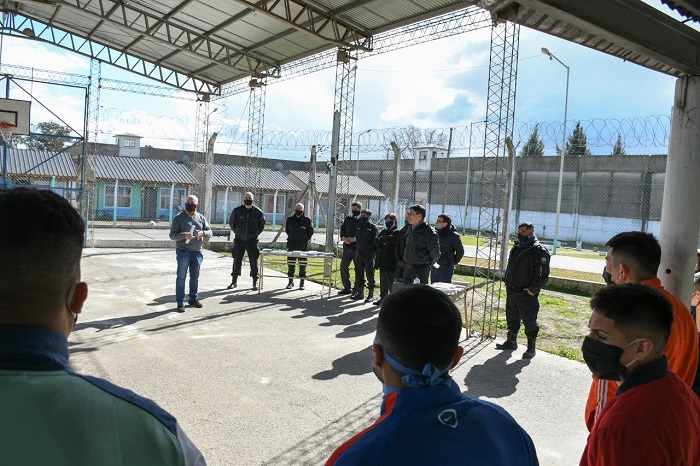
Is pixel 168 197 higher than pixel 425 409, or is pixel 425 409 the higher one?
pixel 168 197

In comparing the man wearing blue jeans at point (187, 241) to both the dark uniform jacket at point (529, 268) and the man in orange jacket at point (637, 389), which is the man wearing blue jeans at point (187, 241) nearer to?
the dark uniform jacket at point (529, 268)

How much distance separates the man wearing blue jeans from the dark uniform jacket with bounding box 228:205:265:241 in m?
2.01

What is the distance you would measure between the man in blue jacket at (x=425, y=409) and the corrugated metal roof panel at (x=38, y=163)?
30204mm

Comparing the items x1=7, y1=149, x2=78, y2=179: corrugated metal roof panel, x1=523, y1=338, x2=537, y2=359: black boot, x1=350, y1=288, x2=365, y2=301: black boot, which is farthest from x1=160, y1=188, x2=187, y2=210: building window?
x1=523, y1=338, x2=537, y2=359: black boot

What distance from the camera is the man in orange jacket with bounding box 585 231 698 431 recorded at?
2.69 meters

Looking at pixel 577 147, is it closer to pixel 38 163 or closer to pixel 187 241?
pixel 38 163

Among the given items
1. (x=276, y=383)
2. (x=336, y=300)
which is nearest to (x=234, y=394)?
(x=276, y=383)

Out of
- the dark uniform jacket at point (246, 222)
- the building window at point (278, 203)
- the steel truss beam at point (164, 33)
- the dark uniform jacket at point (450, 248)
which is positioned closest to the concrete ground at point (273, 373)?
the dark uniform jacket at point (246, 222)

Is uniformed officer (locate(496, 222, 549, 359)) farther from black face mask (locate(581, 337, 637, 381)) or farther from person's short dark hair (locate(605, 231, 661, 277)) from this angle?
black face mask (locate(581, 337, 637, 381))

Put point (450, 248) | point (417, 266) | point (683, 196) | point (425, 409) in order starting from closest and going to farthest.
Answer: point (425, 409) → point (683, 196) → point (417, 266) → point (450, 248)

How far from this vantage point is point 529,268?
24.8ft

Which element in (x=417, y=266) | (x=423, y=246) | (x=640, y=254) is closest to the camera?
(x=640, y=254)

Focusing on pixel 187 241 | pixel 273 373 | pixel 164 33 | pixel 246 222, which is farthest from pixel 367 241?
pixel 164 33

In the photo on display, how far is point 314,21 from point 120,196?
70.9 feet
